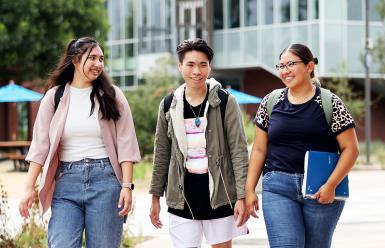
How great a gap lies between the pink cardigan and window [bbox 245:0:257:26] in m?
39.0

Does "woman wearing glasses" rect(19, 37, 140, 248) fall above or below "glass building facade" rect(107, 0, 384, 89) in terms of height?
below

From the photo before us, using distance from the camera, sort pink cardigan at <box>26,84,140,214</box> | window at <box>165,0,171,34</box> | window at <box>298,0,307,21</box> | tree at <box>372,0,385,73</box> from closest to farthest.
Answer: pink cardigan at <box>26,84,140,214</box>
tree at <box>372,0,385,73</box>
window at <box>298,0,307,21</box>
window at <box>165,0,171,34</box>

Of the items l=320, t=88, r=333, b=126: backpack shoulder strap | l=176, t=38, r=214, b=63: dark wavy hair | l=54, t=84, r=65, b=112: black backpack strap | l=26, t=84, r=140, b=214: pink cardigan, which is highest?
l=176, t=38, r=214, b=63: dark wavy hair

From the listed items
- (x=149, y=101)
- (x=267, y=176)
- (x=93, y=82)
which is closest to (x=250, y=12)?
(x=149, y=101)

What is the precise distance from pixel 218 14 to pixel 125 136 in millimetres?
41236

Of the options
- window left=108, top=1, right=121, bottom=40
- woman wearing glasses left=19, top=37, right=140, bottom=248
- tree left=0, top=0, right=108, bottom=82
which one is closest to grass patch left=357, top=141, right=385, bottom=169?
tree left=0, top=0, right=108, bottom=82

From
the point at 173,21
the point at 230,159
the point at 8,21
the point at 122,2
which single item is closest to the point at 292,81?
the point at 230,159

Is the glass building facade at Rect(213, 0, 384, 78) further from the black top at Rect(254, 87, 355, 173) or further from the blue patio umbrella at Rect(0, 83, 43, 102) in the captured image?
the black top at Rect(254, 87, 355, 173)

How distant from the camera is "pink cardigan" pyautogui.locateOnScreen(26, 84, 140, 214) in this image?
18.7 feet

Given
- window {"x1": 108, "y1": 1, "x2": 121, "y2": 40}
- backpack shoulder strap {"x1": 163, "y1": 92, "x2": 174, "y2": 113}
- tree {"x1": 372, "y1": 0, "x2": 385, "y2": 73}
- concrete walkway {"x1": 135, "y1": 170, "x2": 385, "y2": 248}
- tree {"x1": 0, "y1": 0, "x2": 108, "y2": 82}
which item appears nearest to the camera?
backpack shoulder strap {"x1": 163, "y1": 92, "x2": 174, "y2": 113}

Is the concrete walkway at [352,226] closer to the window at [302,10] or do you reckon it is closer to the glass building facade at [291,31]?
the glass building facade at [291,31]

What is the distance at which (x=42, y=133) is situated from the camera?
5.82 meters

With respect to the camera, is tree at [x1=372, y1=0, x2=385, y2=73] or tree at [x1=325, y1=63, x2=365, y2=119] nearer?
tree at [x1=372, y1=0, x2=385, y2=73]

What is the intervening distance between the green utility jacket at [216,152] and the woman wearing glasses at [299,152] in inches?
9.6
